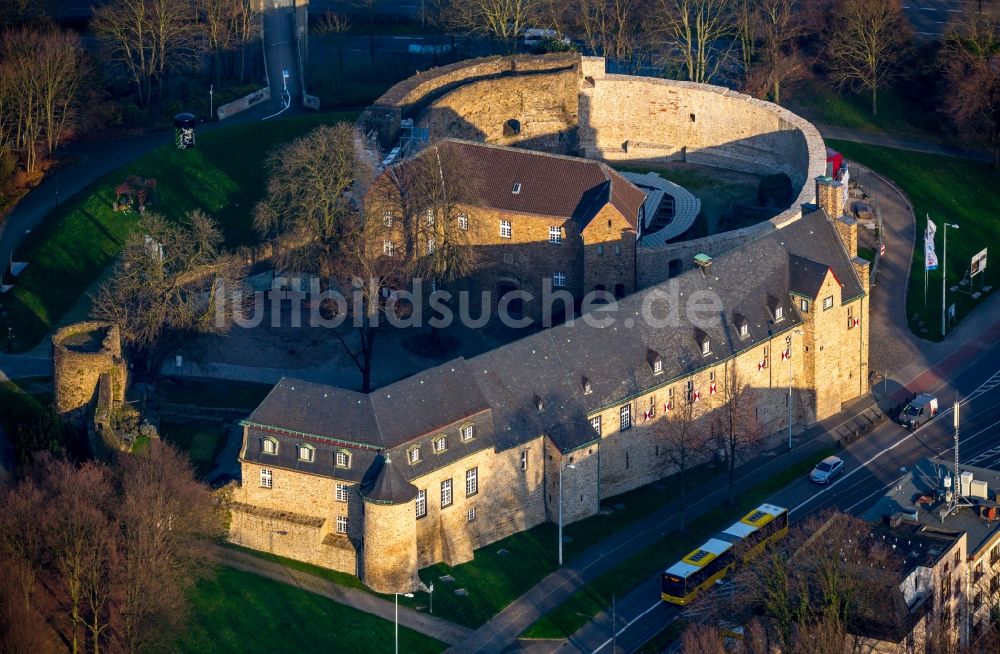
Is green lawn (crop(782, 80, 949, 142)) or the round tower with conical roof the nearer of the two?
the round tower with conical roof

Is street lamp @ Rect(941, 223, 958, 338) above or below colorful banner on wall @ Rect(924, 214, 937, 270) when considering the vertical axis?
below

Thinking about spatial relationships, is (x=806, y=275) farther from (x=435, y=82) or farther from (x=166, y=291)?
(x=166, y=291)

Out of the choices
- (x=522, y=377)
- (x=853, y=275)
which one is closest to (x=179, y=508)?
(x=522, y=377)

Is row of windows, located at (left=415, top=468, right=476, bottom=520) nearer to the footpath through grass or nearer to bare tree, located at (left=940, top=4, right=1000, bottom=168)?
the footpath through grass

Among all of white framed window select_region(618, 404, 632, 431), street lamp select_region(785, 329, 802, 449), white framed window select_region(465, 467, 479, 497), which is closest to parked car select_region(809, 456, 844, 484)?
street lamp select_region(785, 329, 802, 449)

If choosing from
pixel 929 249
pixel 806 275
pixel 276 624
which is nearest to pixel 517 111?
pixel 929 249

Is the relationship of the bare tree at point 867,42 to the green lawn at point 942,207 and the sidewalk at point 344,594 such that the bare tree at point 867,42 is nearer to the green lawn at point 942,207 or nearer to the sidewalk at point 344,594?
the green lawn at point 942,207

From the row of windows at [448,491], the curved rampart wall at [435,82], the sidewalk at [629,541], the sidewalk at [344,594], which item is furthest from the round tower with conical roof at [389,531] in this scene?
the curved rampart wall at [435,82]
